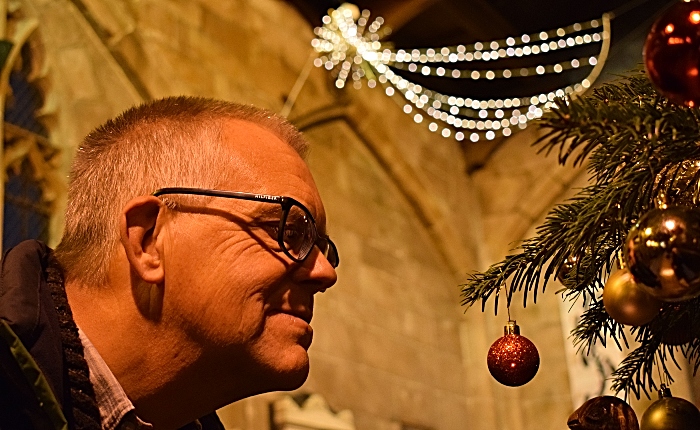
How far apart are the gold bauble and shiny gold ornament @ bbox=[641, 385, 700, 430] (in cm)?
10

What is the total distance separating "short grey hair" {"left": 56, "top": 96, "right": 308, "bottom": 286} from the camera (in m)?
1.31

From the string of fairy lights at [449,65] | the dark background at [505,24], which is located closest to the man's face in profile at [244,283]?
the string of fairy lights at [449,65]

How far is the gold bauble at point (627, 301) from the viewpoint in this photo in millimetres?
941

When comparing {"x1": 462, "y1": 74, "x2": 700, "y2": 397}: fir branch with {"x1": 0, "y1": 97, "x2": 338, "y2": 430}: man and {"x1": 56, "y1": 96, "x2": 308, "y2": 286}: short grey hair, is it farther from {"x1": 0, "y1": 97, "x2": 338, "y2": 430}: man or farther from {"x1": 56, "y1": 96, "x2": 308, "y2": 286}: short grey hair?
{"x1": 56, "y1": 96, "x2": 308, "y2": 286}: short grey hair

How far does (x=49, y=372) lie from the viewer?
110cm

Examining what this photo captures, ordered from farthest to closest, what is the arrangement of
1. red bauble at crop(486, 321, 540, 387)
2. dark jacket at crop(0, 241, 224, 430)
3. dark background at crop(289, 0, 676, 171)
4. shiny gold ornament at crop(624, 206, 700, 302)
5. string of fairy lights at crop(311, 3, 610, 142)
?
dark background at crop(289, 0, 676, 171)
string of fairy lights at crop(311, 3, 610, 142)
red bauble at crop(486, 321, 540, 387)
dark jacket at crop(0, 241, 224, 430)
shiny gold ornament at crop(624, 206, 700, 302)

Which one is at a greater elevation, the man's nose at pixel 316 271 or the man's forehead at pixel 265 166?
the man's forehead at pixel 265 166

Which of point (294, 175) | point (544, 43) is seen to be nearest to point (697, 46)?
point (294, 175)

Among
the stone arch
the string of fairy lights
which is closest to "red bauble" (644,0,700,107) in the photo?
the stone arch

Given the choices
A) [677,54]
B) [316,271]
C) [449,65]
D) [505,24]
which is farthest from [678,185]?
[449,65]

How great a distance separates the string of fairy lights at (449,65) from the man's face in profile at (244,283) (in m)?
3.85

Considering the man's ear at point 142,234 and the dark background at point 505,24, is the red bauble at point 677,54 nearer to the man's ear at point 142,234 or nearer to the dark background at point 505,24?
the man's ear at point 142,234

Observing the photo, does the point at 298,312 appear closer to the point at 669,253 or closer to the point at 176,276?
the point at 176,276

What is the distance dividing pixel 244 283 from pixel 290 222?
100 mm
